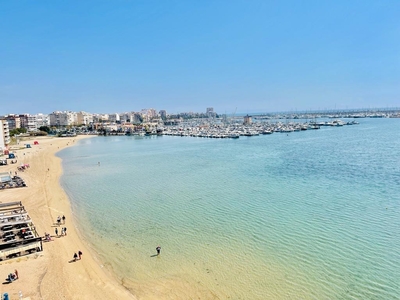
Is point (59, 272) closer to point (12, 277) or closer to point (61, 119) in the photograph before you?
point (12, 277)

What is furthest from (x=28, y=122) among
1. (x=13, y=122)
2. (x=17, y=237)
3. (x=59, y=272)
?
(x=59, y=272)

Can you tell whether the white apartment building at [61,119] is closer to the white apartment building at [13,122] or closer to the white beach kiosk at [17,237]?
the white apartment building at [13,122]

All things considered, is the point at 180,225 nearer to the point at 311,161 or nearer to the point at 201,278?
the point at 201,278

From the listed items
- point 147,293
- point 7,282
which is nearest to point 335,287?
point 147,293

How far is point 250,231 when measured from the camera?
16.1 metres

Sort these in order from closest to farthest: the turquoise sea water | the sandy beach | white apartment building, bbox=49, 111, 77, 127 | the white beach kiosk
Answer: the sandy beach
the turquoise sea water
the white beach kiosk
white apartment building, bbox=49, 111, 77, 127

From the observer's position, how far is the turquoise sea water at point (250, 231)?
37.3 feet

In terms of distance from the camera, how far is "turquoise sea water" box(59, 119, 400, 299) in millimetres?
11367

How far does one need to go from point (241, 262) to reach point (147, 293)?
4368 mm

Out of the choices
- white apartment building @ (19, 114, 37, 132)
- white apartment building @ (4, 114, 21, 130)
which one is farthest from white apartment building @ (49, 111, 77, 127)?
white apartment building @ (4, 114, 21, 130)

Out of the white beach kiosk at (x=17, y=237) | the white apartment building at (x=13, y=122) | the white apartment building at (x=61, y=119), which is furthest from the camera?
the white apartment building at (x=61, y=119)

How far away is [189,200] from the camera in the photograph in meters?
22.5

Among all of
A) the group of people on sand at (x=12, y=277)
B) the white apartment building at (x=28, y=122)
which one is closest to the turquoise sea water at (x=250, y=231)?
the group of people on sand at (x=12, y=277)

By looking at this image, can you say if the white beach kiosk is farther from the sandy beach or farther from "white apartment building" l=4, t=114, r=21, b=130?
"white apartment building" l=4, t=114, r=21, b=130
